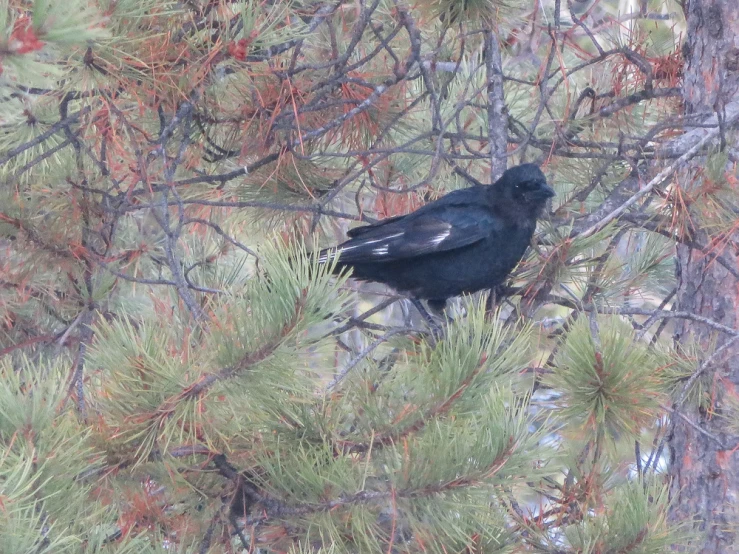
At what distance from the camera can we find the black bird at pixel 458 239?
4.00 meters

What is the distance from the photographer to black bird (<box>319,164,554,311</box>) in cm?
400

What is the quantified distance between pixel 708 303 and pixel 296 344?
2.60m

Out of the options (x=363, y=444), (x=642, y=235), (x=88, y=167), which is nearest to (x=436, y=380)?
(x=363, y=444)

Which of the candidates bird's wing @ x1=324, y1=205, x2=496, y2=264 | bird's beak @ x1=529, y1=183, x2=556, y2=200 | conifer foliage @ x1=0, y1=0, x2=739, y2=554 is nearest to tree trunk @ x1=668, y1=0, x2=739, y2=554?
conifer foliage @ x1=0, y1=0, x2=739, y2=554

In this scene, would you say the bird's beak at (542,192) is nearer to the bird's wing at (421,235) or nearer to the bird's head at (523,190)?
the bird's head at (523,190)

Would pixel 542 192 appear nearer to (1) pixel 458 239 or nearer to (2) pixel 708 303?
(1) pixel 458 239

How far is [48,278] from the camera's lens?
4.11 m

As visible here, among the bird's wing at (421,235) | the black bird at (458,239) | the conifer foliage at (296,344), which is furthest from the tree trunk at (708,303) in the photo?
the bird's wing at (421,235)

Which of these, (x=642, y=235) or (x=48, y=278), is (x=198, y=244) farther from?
(x=642, y=235)

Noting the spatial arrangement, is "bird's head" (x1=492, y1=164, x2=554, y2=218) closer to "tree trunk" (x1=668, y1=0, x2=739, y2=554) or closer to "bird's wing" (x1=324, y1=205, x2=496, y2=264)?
"bird's wing" (x1=324, y1=205, x2=496, y2=264)

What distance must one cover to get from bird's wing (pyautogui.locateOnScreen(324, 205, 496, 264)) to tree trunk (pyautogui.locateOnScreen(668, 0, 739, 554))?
0.97 m

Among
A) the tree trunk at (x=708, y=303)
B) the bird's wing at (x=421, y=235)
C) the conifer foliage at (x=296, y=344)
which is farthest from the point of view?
the bird's wing at (x=421, y=235)

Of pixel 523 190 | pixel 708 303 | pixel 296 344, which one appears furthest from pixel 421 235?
pixel 296 344

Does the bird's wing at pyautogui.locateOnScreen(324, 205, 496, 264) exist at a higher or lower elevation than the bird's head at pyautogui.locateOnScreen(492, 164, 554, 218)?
lower
